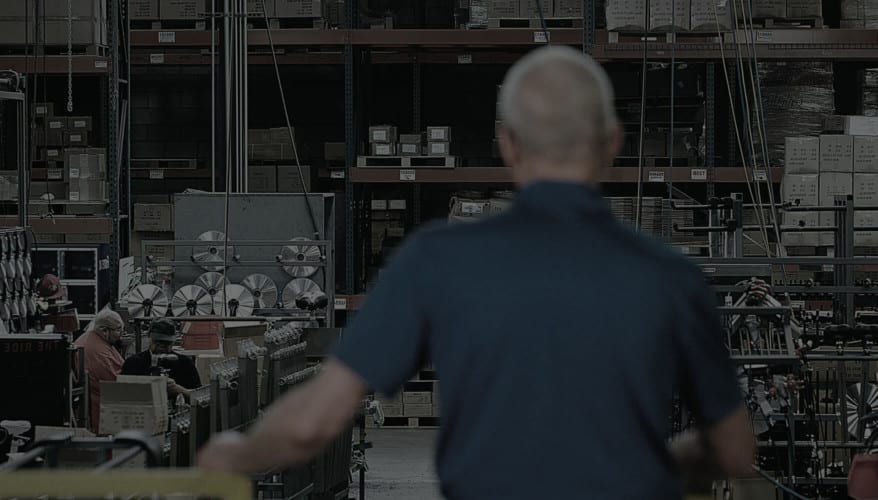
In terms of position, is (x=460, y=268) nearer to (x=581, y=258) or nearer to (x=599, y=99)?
(x=581, y=258)

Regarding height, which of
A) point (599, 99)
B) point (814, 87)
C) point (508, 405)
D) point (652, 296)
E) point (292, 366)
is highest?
point (814, 87)

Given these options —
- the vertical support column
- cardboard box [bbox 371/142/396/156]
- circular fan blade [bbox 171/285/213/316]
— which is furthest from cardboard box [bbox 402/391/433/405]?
circular fan blade [bbox 171/285/213/316]

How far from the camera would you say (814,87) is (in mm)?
14852

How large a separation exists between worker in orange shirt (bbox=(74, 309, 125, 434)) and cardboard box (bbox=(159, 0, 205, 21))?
540 centimetres

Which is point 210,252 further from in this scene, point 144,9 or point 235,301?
point 144,9

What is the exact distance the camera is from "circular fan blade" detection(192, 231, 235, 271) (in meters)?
13.3

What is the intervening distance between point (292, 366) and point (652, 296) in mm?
7456

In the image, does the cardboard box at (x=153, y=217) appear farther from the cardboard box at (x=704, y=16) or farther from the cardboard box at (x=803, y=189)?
the cardboard box at (x=803, y=189)

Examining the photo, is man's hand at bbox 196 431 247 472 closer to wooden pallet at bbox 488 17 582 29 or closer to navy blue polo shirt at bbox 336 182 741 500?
navy blue polo shirt at bbox 336 182 741 500

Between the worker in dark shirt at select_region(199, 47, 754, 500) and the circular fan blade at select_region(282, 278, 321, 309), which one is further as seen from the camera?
the circular fan blade at select_region(282, 278, 321, 309)

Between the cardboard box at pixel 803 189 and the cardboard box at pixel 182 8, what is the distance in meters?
6.24

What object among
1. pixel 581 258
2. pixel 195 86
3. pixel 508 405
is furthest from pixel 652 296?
pixel 195 86

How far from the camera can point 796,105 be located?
582 inches

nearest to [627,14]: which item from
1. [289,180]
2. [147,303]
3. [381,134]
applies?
[381,134]
